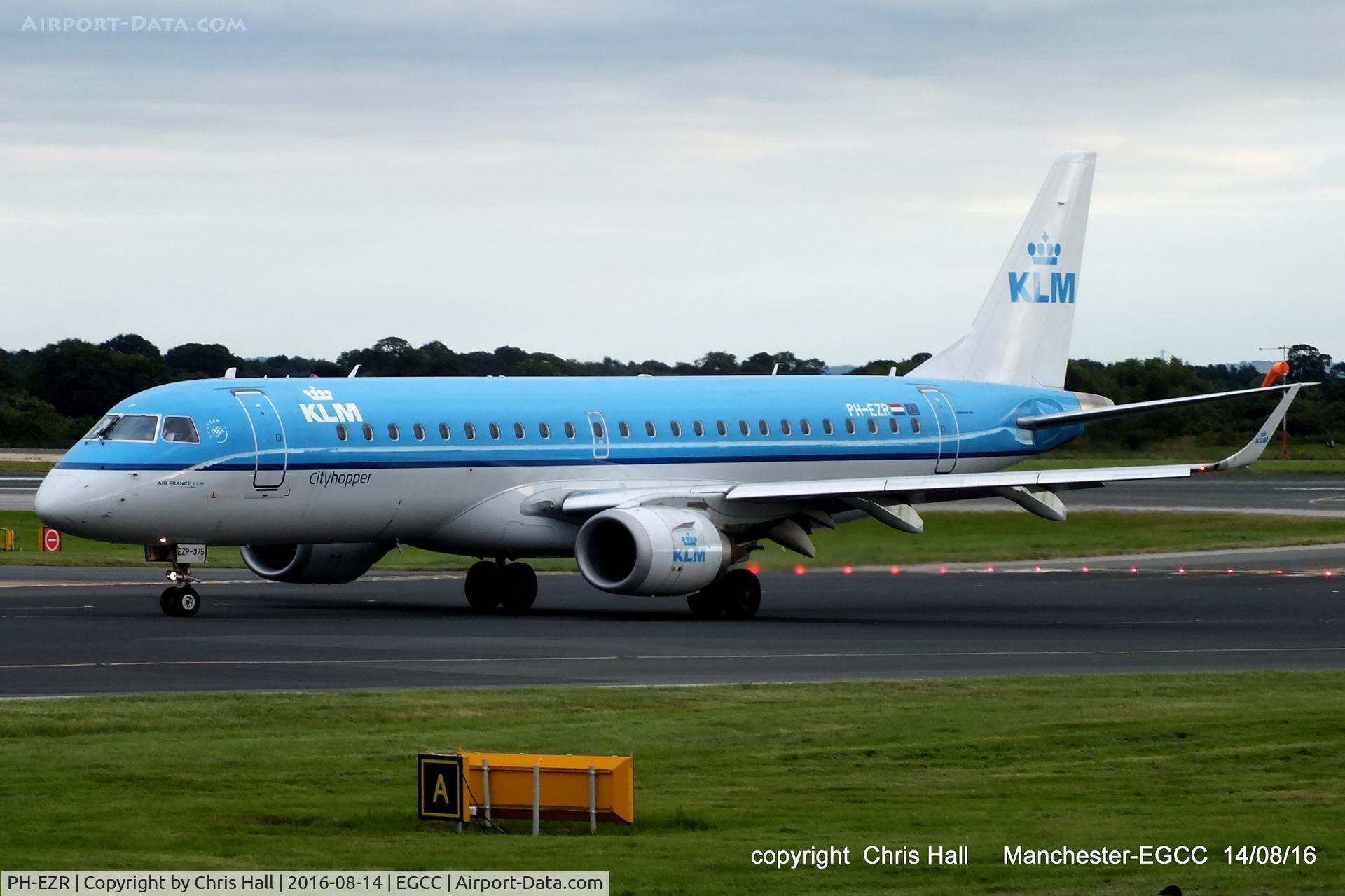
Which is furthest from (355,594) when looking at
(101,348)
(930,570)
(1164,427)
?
(101,348)

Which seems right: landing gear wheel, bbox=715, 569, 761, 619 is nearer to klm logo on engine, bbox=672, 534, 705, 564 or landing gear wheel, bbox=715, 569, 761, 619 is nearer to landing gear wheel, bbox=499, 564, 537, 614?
klm logo on engine, bbox=672, 534, 705, 564

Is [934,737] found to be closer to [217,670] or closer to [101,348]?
[217,670]

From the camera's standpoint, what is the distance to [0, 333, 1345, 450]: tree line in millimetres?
84250

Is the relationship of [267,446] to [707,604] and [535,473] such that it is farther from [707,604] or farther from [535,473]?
[707,604]

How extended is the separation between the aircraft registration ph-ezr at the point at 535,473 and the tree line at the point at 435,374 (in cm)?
3391

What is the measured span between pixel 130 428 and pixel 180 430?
0.85 m

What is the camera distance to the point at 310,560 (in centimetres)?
3922

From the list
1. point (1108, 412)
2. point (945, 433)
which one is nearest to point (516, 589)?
point (945, 433)

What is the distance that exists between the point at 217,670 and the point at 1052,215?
1033 inches

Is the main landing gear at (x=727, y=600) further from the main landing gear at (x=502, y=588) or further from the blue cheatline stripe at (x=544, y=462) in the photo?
the main landing gear at (x=502, y=588)

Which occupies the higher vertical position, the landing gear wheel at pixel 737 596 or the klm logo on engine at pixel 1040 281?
the klm logo on engine at pixel 1040 281

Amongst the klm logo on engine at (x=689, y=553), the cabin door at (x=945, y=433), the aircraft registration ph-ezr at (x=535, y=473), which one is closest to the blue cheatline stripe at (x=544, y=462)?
the aircraft registration ph-ezr at (x=535, y=473)

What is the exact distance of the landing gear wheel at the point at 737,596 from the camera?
124ft

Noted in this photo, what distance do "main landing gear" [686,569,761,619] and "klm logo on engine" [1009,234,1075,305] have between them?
1283 centimetres
